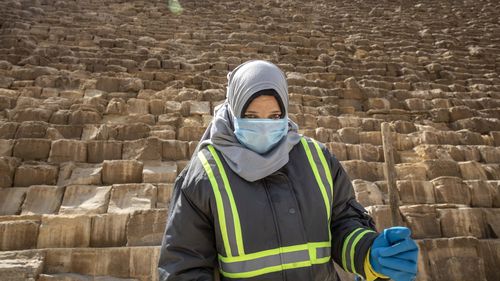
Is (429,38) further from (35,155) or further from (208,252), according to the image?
(208,252)

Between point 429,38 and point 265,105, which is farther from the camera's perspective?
point 429,38

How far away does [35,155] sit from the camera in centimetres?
398

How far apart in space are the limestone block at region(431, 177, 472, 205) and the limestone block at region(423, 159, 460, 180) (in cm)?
26

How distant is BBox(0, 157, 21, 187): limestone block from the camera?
356 centimetres

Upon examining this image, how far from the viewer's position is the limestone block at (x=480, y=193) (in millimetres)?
3939

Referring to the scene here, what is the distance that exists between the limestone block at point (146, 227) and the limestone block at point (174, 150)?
122cm

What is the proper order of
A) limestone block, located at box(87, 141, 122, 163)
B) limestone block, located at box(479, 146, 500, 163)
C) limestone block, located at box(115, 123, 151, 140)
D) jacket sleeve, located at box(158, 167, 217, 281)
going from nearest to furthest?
jacket sleeve, located at box(158, 167, 217, 281)
limestone block, located at box(87, 141, 122, 163)
limestone block, located at box(115, 123, 151, 140)
limestone block, located at box(479, 146, 500, 163)

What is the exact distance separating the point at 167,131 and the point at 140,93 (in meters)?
1.31

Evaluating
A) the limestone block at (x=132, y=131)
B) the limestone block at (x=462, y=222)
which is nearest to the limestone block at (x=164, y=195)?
the limestone block at (x=132, y=131)

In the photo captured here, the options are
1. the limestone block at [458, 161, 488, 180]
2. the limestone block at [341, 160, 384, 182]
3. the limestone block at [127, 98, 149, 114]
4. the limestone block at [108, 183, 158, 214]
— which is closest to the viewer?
the limestone block at [108, 183, 158, 214]

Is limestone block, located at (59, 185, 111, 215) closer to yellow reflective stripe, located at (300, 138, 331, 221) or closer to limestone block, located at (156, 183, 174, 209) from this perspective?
limestone block, located at (156, 183, 174, 209)

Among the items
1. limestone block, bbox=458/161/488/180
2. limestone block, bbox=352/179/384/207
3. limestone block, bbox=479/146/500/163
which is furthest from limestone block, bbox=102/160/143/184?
limestone block, bbox=479/146/500/163

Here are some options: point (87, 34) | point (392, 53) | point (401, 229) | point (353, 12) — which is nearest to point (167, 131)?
point (401, 229)

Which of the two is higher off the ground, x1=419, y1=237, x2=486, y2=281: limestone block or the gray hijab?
the gray hijab
